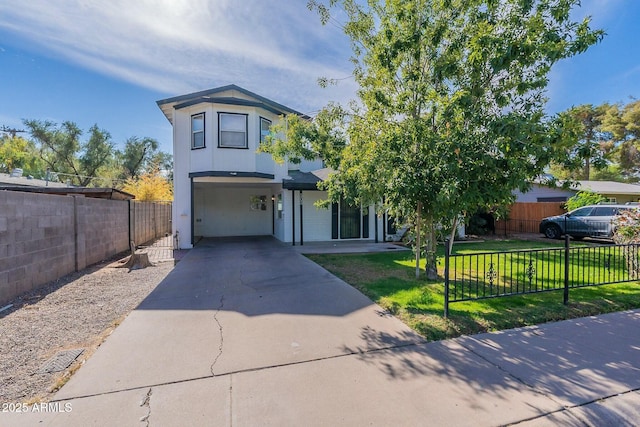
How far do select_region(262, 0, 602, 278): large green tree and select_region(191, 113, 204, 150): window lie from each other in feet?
24.1

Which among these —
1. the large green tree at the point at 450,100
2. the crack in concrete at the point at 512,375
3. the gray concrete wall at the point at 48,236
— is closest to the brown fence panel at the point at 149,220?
the gray concrete wall at the point at 48,236

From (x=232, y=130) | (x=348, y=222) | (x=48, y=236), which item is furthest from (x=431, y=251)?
(x=232, y=130)

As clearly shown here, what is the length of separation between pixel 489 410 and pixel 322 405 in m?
1.46

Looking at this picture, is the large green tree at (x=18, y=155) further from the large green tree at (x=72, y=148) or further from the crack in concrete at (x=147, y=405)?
the crack in concrete at (x=147, y=405)

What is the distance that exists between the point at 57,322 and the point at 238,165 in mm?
8384

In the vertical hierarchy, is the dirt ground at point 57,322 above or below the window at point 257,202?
below

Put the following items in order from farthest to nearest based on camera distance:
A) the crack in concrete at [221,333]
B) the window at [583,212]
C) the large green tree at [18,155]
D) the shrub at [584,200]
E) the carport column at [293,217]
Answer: the large green tree at [18,155] < the shrub at [584,200] < the window at [583,212] < the carport column at [293,217] < the crack in concrete at [221,333]

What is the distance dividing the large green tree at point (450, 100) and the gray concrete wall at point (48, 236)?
6.62 m

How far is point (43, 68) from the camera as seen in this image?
1534cm

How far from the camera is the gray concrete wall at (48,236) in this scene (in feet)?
18.3

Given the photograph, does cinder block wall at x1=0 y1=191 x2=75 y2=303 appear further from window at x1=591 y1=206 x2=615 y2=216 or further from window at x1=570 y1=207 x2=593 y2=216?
window at x1=591 y1=206 x2=615 y2=216

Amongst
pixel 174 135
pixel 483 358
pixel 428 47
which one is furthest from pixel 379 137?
pixel 174 135

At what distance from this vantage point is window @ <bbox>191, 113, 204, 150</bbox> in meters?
12.2

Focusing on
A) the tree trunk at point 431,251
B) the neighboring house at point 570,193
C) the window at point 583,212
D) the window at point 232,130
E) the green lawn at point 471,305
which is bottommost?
the green lawn at point 471,305
